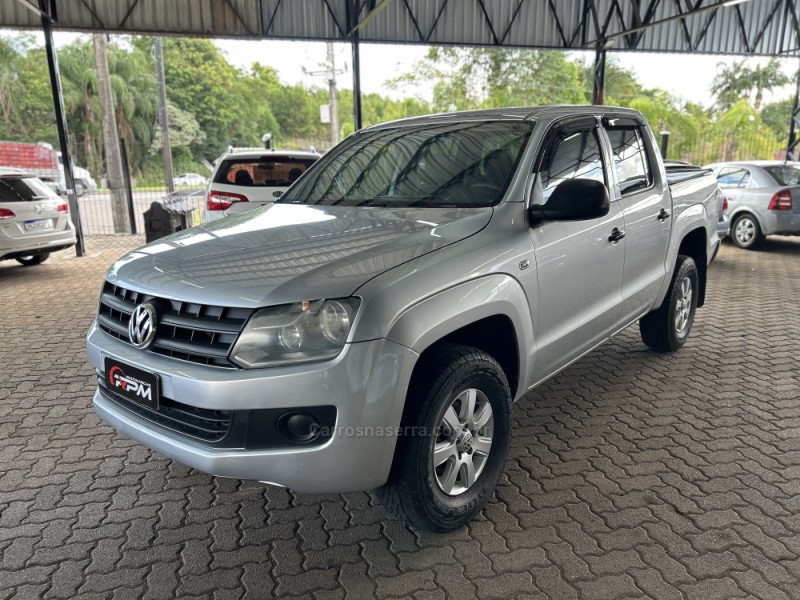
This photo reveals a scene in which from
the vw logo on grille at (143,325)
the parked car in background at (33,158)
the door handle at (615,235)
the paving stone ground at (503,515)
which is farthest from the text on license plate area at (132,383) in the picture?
the parked car in background at (33,158)

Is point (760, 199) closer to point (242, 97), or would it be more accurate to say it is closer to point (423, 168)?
point (423, 168)

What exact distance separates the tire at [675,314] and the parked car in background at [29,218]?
7799 mm

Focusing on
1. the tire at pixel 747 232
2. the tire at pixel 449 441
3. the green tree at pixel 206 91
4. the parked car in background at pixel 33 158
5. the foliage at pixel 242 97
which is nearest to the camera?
the tire at pixel 449 441

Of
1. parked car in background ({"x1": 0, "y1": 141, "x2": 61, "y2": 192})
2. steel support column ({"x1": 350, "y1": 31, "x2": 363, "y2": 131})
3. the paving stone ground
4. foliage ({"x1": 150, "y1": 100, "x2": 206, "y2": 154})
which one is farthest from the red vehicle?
the paving stone ground

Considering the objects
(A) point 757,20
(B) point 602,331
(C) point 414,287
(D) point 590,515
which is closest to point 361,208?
(C) point 414,287

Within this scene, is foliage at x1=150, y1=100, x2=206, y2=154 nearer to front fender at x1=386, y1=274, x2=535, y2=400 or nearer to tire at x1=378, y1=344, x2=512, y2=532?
front fender at x1=386, y1=274, x2=535, y2=400

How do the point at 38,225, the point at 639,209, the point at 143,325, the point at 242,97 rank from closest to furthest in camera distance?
the point at 143,325
the point at 639,209
the point at 38,225
the point at 242,97

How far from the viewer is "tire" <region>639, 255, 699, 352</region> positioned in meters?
4.67

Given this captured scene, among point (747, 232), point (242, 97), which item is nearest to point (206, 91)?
point (242, 97)

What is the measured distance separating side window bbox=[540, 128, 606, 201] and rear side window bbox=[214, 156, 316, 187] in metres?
4.86

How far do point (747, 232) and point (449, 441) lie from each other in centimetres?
1021

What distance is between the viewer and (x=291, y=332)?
2.16 meters

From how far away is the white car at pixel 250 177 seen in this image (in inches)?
301

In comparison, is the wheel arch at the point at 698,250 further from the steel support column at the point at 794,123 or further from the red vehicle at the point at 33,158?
the red vehicle at the point at 33,158
